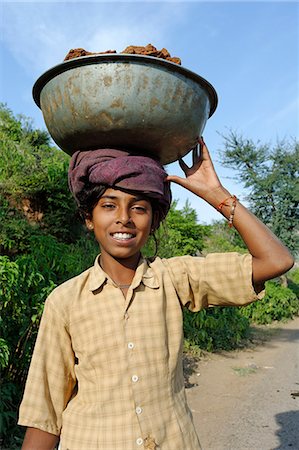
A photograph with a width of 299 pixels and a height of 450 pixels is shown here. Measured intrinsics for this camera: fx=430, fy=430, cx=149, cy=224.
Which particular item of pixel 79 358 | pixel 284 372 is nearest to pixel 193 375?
pixel 284 372

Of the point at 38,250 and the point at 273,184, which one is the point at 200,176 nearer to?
the point at 38,250

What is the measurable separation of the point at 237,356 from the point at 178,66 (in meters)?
6.82

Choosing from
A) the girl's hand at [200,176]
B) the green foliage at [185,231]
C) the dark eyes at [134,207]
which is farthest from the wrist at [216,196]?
the green foliage at [185,231]

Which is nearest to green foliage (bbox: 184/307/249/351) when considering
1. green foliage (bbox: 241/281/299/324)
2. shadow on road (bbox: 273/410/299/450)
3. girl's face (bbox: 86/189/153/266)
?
shadow on road (bbox: 273/410/299/450)

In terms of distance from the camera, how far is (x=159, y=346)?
1559 millimetres

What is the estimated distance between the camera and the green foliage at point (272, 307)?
11539 millimetres

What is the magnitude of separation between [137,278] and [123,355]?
29 cm

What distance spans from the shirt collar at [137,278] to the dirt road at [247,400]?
109 inches

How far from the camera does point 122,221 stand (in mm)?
1581

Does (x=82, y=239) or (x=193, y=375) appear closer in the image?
(x=82, y=239)

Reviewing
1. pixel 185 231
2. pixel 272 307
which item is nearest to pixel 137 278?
pixel 185 231

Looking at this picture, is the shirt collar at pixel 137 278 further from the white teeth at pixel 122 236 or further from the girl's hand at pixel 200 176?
the girl's hand at pixel 200 176

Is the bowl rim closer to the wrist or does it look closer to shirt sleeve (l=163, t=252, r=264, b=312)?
the wrist

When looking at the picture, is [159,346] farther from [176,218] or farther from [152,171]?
[176,218]
